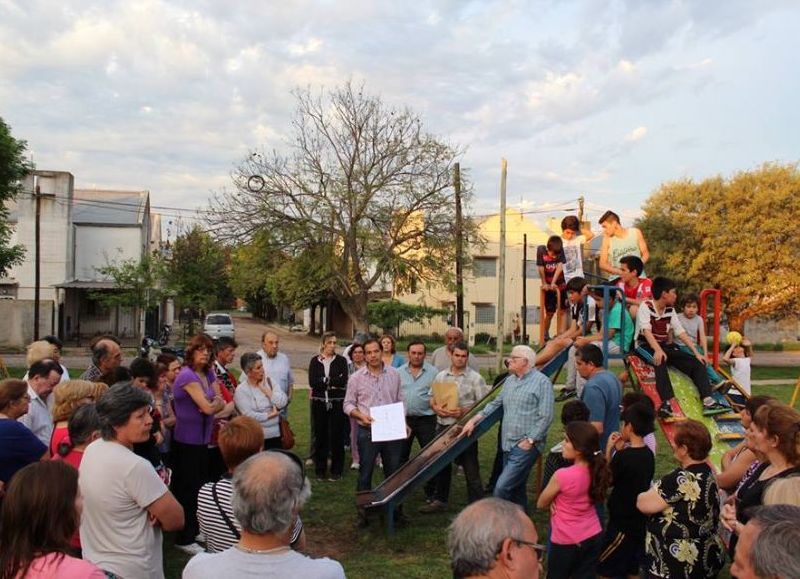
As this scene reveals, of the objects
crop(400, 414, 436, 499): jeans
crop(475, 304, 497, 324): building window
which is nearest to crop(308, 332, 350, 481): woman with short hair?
crop(400, 414, 436, 499): jeans

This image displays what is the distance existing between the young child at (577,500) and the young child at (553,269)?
150 inches

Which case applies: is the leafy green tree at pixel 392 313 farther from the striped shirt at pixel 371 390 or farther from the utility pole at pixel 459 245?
the striped shirt at pixel 371 390

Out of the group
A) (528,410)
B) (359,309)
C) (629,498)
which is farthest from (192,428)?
(359,309)

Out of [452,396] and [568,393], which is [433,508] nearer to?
[452,396]

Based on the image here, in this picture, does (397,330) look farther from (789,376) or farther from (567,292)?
(567,292)

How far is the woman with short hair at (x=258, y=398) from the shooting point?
22.5 ft

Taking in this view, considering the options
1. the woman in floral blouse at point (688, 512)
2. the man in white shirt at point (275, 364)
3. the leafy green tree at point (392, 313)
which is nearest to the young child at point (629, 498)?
the woman in floral blouse at point (688, 512)

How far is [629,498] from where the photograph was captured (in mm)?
4988

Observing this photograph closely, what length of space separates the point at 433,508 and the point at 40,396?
415cm

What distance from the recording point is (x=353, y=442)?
9.62 m

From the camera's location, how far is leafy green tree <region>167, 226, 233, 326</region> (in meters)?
33.9

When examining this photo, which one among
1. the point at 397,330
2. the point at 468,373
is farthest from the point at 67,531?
the point at 397,330

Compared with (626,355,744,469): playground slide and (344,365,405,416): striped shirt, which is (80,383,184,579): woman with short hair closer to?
(344,365,405,416): striped shirt

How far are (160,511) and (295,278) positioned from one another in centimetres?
2749
